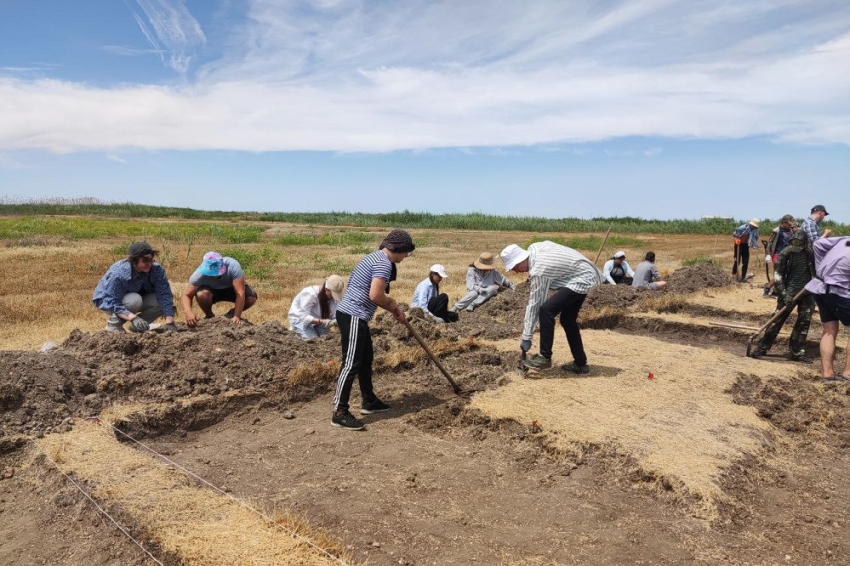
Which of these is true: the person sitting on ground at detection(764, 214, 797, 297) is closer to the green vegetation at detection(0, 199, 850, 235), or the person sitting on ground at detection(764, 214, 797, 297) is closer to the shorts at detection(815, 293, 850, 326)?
the shorts at detection(815, 293, 850, 326)

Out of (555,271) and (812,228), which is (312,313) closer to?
(555,271)

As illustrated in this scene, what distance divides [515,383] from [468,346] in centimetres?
145

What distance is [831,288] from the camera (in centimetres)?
605

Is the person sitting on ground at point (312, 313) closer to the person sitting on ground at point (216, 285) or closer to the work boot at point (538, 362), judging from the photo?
the person sitting on ground at point (216, 285)

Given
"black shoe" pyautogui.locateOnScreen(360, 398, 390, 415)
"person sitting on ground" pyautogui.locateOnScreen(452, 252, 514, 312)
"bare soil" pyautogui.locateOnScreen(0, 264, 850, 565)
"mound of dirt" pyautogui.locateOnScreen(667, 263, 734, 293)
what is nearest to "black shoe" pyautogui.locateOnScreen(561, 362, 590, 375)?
"bare soil" pyautogui.locateOnScreen(0, 264, 850, 565)

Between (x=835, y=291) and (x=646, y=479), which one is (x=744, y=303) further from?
(x=646, y=479)

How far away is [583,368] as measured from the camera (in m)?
6.38

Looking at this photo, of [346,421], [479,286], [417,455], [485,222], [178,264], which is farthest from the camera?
[485,222]

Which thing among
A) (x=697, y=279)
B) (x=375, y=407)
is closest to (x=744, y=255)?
(x=697, y=279)

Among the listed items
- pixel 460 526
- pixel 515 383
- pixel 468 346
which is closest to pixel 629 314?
pixel 468 346

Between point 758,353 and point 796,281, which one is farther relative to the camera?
point 758,353

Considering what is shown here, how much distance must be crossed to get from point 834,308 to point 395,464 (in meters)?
4.62

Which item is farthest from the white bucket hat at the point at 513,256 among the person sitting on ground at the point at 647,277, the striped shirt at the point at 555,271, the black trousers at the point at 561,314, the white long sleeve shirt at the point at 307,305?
the person sitting on ground at the point at 647,277

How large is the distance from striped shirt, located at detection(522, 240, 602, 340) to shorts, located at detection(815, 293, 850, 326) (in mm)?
2327
